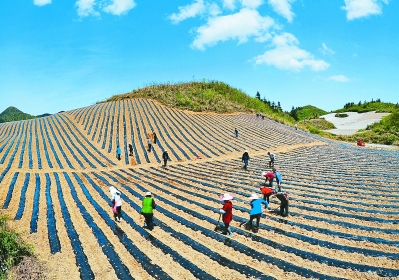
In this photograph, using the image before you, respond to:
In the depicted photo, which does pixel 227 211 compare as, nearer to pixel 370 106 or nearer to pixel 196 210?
pixel 196 210

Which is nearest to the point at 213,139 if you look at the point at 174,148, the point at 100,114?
the point at 174,148

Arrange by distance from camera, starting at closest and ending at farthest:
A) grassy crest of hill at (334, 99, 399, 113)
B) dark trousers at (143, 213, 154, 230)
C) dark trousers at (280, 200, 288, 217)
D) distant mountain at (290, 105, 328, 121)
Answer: dark trousers at (143, 213, 154, 230), dark trousers at (280, 200, 288, 217), grassy crest of hill at (334, 99, 399, 113), distant mountain at (290, 105, 328, 121)

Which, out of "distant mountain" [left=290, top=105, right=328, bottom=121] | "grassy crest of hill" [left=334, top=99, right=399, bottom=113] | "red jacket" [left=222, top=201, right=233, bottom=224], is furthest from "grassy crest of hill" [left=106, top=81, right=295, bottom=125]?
"distant mountain" [left=290, top=105, right=328, bottom=121]

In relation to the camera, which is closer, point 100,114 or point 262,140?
point 262,140

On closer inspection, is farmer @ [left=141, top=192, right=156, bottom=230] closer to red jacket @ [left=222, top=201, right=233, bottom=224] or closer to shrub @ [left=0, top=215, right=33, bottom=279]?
red jacket @ [left=222, top=201, right=233, bottom=224]

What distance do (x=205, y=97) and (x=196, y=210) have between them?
105 feet

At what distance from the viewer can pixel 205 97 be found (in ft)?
136

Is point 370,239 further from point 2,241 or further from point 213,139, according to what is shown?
point 213,139

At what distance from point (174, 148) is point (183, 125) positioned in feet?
25.6

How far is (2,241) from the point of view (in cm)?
676

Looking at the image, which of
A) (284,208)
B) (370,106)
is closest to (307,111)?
(370,106)

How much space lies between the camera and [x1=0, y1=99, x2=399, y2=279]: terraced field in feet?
22.6

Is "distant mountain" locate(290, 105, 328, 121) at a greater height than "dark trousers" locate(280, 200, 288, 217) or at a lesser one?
greater

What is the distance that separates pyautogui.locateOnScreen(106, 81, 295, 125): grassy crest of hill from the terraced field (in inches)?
561
